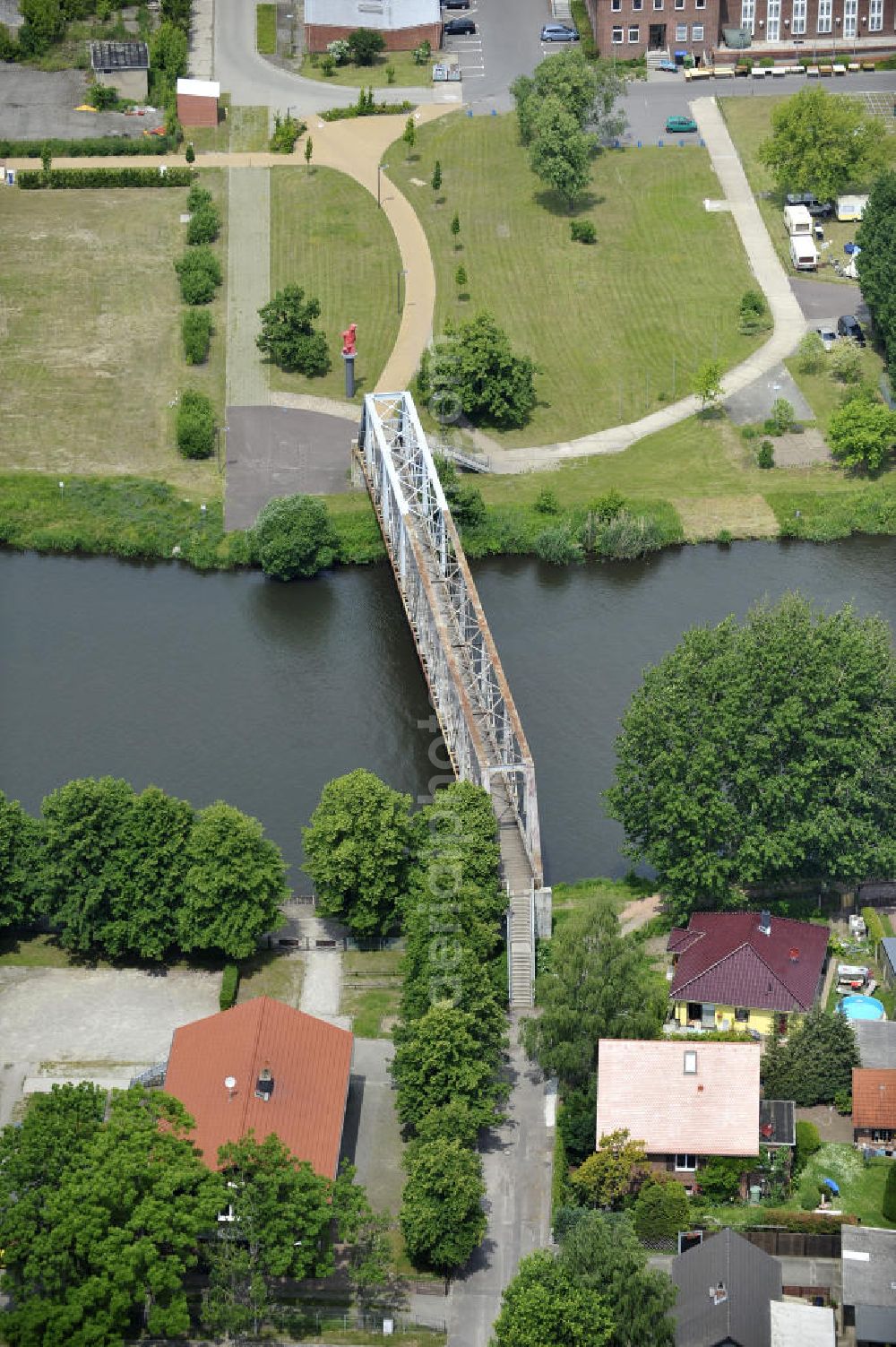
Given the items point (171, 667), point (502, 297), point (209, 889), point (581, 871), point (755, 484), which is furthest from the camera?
point (502, 297)

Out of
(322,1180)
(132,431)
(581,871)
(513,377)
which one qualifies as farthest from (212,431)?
(322,1180)

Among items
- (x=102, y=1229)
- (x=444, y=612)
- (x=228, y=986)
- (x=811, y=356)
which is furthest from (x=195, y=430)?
(x=102, y=1229)

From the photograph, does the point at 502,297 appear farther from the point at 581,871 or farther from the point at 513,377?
the point at 581,871

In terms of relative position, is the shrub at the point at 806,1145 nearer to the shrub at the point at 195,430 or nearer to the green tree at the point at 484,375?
the green tree at the point at 484,375

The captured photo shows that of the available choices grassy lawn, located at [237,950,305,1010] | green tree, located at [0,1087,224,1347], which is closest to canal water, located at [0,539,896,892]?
grassy lawn, located at [237,950,305,1010]

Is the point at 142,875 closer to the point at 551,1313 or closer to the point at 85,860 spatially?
the point at 85,860

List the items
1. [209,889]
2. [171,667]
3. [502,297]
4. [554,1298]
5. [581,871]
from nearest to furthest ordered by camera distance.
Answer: [554,1298], [209,889], [581,871], [171,667], [502,297]

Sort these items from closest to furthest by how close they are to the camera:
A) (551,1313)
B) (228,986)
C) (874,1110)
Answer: (551,1313) → (874,1110) → (228,986)

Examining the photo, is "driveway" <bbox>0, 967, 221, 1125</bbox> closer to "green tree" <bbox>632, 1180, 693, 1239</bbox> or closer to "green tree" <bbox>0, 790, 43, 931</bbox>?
"green tree" <bbox>0, 790, 43, 931</bbox>
